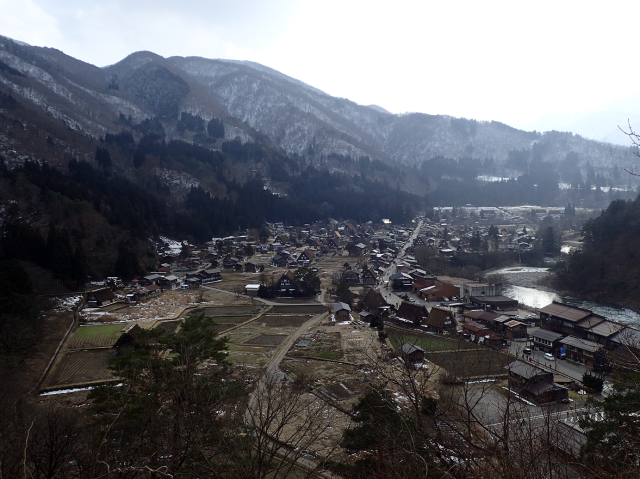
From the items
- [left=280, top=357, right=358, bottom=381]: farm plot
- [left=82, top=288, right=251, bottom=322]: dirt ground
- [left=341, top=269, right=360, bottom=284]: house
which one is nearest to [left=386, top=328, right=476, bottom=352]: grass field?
[left=280, top=357, right=358, bottom=381]: farm plot

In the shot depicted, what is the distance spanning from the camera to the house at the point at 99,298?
24922 millimetres

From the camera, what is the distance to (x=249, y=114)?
128m

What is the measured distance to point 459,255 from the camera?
133 ft

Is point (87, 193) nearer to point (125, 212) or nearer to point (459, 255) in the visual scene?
point (125, 212)

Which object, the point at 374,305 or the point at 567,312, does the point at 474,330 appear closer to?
the point at 567,312

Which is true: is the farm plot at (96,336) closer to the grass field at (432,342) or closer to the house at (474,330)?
the grass field at (432,342)

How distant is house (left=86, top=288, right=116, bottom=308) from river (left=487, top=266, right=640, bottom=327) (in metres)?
29.3

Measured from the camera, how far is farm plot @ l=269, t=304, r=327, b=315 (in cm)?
2492

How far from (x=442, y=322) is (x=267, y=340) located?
9.64 m

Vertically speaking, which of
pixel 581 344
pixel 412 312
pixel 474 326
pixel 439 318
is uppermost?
pixel 581 344

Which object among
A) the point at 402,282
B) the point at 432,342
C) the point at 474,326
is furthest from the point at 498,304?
the point at 402,282

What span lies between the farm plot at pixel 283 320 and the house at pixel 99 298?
11.3m

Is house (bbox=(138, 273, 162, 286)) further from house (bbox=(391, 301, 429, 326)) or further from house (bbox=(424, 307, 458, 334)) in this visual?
house (bbox=(424, 307, 458, 334))

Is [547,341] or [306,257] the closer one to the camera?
[547,341]
